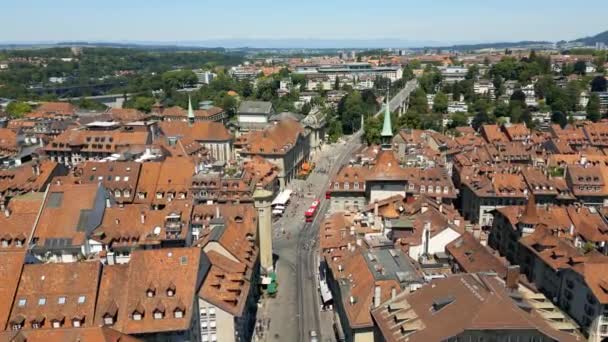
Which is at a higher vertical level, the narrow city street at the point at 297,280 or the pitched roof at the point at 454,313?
the pitched roof at the point at 454,313

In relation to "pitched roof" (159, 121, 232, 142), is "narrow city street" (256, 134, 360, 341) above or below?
below

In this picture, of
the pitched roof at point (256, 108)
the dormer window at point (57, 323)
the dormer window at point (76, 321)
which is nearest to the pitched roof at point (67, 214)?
the dormer window at point (57, 323)

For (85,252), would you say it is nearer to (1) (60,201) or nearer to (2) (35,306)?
(1) (60,201)

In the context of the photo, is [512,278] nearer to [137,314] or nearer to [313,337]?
[313,337]

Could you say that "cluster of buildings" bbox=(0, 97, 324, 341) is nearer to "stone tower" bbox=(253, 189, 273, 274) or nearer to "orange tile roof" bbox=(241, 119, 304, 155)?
"stone tower" bbox=(253, 189, 273, 274)

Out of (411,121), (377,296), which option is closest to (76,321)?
(377,296)

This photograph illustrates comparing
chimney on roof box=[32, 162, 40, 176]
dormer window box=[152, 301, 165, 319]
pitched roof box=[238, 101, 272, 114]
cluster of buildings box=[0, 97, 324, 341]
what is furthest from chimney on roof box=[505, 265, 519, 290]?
pitched roof box=[238, 101, 272, 114]

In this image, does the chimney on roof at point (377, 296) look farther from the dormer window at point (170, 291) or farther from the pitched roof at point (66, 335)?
the pitched roof at point (66, 335)

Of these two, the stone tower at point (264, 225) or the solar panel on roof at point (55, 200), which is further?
the stone tower at point (264, 225)
